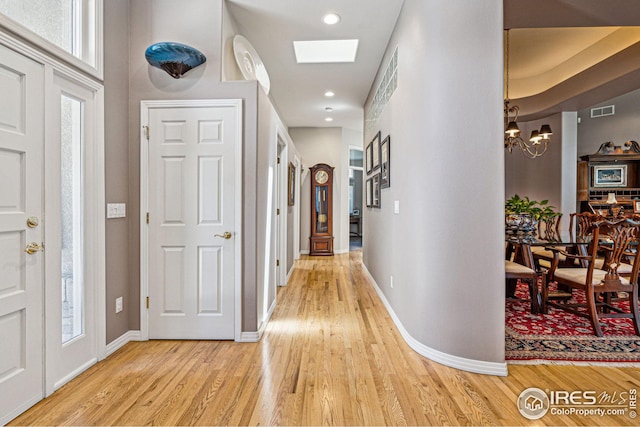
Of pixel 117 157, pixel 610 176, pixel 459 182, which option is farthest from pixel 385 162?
pixel 610 176

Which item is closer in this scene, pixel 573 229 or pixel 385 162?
pixel 385 162

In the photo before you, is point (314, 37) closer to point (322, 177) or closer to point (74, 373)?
point (74, 373)

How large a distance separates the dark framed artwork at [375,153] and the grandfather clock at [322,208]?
8.45 feet

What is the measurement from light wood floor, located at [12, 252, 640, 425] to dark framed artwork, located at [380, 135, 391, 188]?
1642 millimetres

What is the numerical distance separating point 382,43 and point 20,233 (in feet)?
12.0

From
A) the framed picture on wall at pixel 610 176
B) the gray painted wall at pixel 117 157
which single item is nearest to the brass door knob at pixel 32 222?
the gray painted wall at pixel 117 157

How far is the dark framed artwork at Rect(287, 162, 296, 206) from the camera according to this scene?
16.3 feet

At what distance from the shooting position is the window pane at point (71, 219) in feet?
6.72

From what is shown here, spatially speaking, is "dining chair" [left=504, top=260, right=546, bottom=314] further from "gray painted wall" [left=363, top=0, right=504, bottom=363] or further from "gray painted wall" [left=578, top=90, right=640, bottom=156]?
"gray painted wall" [left=578, top=90, right=640, bottom=156]

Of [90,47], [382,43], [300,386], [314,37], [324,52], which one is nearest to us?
[300,386]

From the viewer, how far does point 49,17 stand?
196cm

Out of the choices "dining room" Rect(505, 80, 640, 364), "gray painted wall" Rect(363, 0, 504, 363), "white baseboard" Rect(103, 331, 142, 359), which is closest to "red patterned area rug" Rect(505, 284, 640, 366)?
"dining room" Rect(505, 80, 640, 364)

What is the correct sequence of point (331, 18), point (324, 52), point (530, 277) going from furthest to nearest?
point (324, 52), point (331, 18), point (530, 277)

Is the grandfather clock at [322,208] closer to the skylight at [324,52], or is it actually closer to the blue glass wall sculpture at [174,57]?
the skylight at [324,52]
